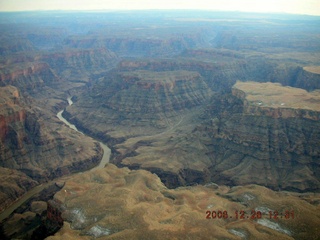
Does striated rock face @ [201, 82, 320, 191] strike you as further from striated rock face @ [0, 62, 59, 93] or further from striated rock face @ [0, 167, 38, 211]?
striated rock face @ [0, 62, 59, 93]

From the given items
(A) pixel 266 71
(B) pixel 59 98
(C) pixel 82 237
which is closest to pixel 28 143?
(C) pixel 82 237

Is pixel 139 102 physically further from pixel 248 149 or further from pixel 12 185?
pixel 12 185

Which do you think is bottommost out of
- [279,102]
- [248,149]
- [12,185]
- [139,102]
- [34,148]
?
[12,185]

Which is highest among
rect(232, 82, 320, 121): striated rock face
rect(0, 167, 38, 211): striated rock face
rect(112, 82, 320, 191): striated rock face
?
rect(232, 82, 320, 121): striated rock face
